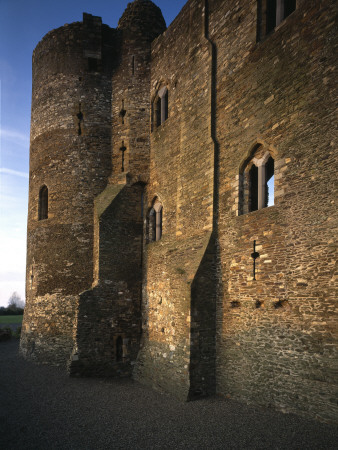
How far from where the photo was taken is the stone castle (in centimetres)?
709

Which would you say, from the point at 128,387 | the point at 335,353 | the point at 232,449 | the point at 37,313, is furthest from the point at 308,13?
the point at 37,313

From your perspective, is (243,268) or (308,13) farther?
(243,268)

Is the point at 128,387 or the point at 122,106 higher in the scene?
the point at 122,106

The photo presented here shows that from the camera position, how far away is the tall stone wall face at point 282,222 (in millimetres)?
6758

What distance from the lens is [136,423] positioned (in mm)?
7375

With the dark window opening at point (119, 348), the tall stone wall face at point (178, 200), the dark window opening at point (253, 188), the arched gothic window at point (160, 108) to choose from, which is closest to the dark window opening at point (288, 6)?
the tall stone wall face at point (178, 200)

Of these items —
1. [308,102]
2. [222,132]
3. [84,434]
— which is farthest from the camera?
[222,132]

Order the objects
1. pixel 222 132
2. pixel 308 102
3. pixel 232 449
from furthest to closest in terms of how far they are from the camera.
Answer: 1. pixel 222 132
2. pixel 308 102
3. pixel 232 449

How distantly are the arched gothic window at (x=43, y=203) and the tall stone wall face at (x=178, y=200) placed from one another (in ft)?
15.8

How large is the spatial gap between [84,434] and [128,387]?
3603mm

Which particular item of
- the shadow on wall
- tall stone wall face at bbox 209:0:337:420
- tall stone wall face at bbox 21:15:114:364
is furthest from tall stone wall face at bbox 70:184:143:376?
tall stone wall face at bbox 209:0:337:420

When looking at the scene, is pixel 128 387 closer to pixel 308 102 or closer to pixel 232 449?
pixel 232 449

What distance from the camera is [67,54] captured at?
14383 millimetres

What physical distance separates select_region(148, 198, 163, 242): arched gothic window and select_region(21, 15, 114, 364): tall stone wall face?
7.93ft
